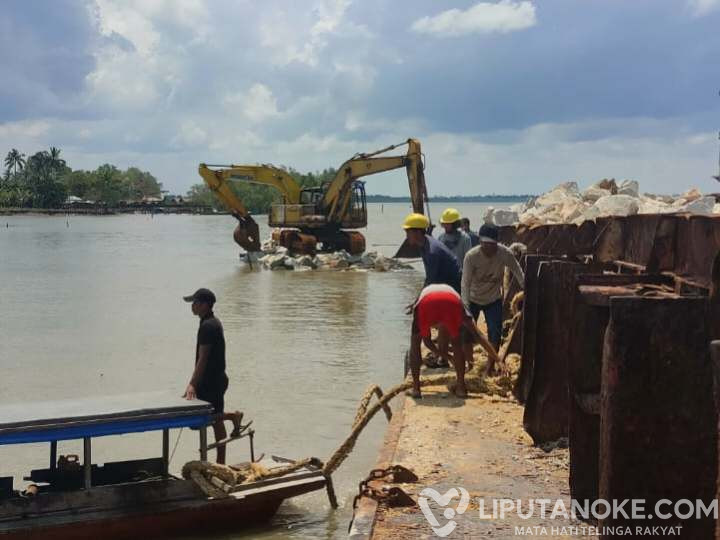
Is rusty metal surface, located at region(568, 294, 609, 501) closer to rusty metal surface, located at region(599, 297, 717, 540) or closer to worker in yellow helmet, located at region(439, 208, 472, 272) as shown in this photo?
rusty metal surface, located at region(599, 297, 717, 540)

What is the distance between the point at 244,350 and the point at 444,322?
842 centimetres

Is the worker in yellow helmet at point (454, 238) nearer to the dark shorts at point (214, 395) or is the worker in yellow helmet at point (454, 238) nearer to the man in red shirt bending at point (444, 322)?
the man in red shirt bending at point (444, 322)

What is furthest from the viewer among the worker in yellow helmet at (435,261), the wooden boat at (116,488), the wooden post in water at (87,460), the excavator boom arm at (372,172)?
the excavator boom arm at (372,172)

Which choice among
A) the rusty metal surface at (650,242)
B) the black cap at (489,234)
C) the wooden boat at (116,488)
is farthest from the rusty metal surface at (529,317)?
the wooden boat at (116,488)

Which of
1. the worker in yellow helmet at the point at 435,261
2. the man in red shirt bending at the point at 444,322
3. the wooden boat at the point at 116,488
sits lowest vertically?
the wooden boat at the point at 116,488

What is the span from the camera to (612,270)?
696cm

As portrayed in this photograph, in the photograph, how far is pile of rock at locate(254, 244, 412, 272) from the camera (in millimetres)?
32188

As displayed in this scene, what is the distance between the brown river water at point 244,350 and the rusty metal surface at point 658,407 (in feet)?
12.3

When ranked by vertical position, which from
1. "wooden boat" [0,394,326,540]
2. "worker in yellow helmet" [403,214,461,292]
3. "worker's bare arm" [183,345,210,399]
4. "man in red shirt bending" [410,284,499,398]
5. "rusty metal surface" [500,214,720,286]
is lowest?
"wooden boat" [0,394,326,540]

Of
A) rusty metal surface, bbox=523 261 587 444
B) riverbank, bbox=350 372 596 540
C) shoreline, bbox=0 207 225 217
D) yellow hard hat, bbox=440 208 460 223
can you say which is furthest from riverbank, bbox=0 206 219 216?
rusty metal surface, bbox=523 261 587 444

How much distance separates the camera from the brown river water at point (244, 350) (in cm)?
877

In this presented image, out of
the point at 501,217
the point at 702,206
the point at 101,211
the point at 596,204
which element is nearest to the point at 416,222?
the point at 702,206

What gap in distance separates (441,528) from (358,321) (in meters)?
14.7

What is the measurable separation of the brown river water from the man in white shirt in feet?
6.25
